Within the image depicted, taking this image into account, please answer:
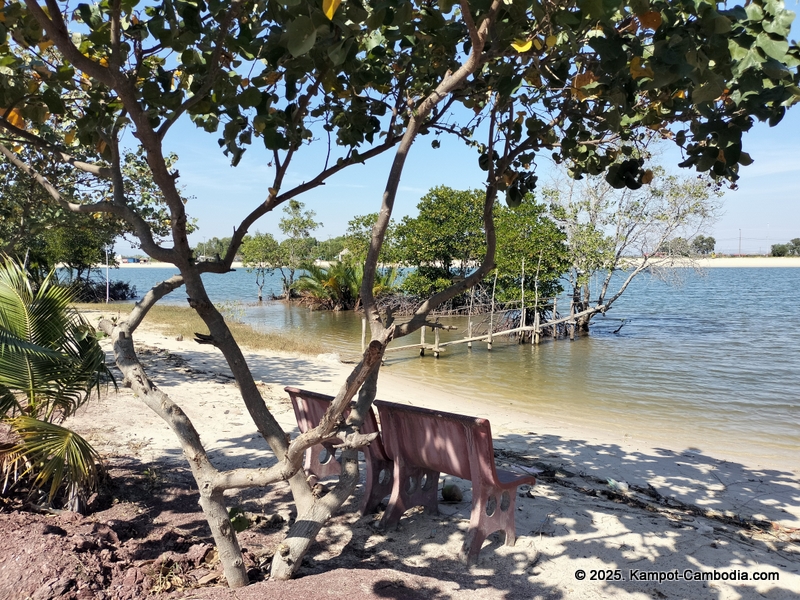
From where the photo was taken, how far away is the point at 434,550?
3990 millimetres

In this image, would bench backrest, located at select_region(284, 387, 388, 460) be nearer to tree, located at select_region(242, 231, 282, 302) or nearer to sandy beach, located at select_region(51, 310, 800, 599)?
sandy beach, located at select_region(51, 310, 800, 599)

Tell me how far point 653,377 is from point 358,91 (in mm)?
12792

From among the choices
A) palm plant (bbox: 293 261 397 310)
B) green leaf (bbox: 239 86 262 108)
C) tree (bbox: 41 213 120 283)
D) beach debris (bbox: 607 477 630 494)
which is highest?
tree (bbox: 41 213 120 283)

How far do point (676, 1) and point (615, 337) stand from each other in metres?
22.0

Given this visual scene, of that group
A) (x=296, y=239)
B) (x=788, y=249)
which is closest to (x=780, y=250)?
(x=788, y=249)

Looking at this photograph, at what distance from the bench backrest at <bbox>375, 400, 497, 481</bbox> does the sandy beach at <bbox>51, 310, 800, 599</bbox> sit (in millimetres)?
536

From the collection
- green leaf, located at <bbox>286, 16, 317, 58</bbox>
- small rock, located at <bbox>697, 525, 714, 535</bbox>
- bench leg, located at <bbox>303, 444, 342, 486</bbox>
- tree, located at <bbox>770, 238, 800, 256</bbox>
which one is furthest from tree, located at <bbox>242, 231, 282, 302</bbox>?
tree, located at <bbox>770, 238, 800, 256</bbox>

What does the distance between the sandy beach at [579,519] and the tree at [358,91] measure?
0.97m

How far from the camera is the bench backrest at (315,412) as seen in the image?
14.4ft

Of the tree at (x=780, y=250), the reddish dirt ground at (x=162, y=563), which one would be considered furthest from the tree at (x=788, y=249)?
the reddish dirt ground at (x=162, y=563)

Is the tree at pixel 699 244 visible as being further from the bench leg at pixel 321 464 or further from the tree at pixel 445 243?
the bench leg at pixel 321 464

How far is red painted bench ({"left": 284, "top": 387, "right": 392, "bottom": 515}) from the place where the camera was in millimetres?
4539

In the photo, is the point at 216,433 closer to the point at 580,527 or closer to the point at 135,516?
the point at 135,516

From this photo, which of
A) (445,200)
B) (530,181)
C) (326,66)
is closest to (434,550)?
(530,181)
